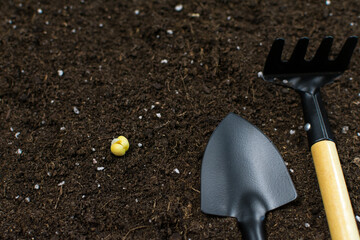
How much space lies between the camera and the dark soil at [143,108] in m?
1.10

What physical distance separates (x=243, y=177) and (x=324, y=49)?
1.90 feet

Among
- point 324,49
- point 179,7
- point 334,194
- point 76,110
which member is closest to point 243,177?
point 334,194

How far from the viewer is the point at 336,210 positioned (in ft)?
3.15

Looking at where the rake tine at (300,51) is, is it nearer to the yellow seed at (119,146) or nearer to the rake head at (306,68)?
the rake head at (306,68)

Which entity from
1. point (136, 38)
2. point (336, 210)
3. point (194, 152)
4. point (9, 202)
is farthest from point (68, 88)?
point (336, 210)

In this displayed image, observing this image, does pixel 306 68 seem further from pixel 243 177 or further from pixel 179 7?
pixel 179 7

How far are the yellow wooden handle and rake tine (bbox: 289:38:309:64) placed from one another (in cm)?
34

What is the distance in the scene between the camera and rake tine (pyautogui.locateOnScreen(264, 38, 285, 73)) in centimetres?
117

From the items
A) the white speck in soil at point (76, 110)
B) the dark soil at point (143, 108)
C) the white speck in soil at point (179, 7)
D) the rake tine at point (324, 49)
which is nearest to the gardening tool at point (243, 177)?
the dark soil at point (143, 108)

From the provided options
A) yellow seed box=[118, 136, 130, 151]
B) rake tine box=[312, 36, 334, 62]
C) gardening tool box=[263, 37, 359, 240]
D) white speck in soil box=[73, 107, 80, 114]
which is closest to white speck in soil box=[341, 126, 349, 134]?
gardening tool box=[263, 37, 359, 240]

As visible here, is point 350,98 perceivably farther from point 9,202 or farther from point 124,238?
point 9,202

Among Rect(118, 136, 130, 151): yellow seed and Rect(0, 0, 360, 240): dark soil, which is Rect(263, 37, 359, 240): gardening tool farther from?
Rect(118, 136, 130, 151): yellow seed

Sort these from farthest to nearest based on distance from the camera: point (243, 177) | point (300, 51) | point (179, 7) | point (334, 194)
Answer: point (179, 7)
point (300, 51)
point (243, 177)
point (334, 194)

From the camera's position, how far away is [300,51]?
1211mm
